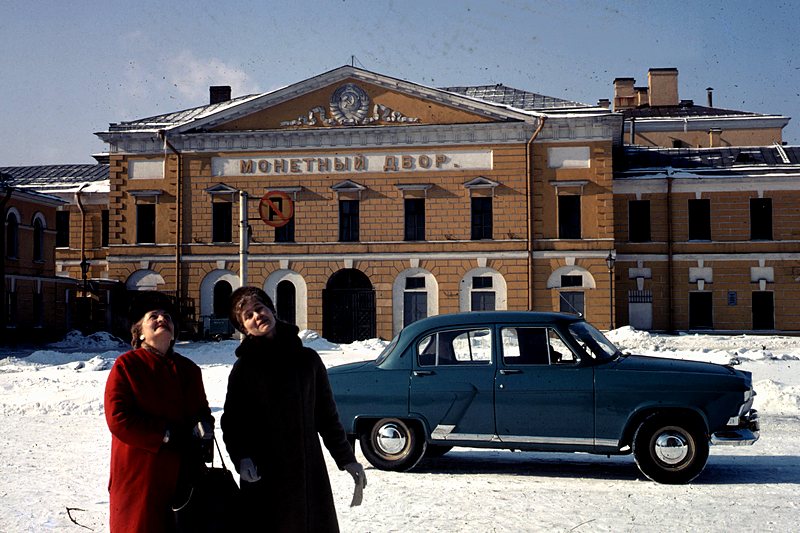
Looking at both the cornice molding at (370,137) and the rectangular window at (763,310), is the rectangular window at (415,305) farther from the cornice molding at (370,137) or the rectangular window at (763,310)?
the rectangular window at (763,310)

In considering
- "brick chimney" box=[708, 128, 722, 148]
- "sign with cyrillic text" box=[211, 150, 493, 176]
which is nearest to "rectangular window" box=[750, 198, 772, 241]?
"sign with cyrillic text" box=[211, 150, 493, 176]

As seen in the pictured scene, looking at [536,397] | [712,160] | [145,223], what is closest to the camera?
[536,397]

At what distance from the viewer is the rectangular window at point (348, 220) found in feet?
119

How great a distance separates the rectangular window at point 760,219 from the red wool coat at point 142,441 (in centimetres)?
3554

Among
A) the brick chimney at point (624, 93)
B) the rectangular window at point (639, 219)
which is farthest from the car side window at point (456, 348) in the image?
the brick chimney at point (624, 93)

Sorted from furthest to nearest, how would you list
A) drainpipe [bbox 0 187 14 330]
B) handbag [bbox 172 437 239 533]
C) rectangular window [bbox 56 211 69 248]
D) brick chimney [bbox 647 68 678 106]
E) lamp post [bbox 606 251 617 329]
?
1. brick chimney [bbox 647 68 678 106]
2. rectangular window [bbox 56 211 69 248]
3. lamp post [bbox 606 251 617 329]
4. drainpipe [bbox 0 187 14 330]
5. handbag [bbox 172 437 239 533]

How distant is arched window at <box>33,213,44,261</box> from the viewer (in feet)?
119

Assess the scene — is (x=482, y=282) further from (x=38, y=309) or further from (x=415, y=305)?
(x=38, y=309)

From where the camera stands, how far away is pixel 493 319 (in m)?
9.56

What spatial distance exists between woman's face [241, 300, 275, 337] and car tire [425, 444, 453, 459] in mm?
5565

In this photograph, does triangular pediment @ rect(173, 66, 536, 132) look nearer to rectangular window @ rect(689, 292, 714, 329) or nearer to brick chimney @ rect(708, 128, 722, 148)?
rectangular window @ rect(689, 292, 714, 329)

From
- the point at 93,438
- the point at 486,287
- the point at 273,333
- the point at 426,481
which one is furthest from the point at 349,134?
the point at 273,333

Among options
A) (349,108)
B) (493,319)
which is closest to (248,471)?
(493,319)

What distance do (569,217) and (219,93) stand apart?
2057 cm
